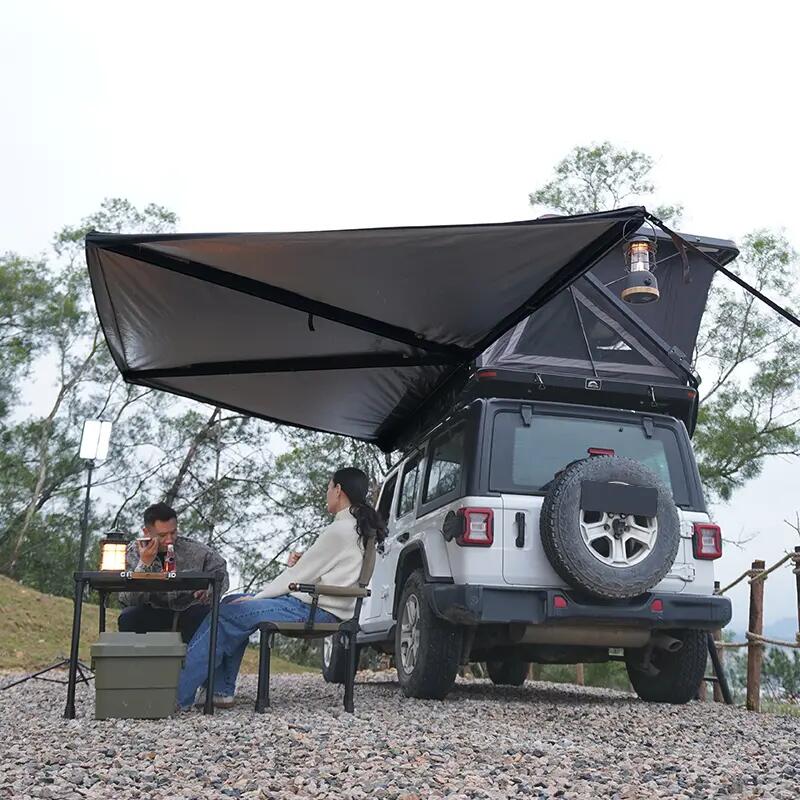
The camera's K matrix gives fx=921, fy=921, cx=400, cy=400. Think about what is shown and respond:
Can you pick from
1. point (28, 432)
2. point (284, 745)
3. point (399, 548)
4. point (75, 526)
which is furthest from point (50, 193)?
point (284, 745)

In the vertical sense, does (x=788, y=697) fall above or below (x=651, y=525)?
below

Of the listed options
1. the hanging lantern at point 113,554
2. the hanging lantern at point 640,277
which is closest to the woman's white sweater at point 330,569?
the hanging lantern at point 113,554

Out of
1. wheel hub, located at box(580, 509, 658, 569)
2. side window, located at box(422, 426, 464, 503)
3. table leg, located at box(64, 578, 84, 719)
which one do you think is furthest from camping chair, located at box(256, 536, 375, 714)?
wheel hub, located at box(580, 509, 658, 569)

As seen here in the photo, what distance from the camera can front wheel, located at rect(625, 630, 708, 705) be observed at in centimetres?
Answer: 546

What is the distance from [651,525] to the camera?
16.3 ft

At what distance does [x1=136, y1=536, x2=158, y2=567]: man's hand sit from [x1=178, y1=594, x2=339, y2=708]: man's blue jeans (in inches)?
28.0

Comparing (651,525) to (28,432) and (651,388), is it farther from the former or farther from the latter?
(28,432)

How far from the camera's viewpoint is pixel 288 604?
15.5 ft

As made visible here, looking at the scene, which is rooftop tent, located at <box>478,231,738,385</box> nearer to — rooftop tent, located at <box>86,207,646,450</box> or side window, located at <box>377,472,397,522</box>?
rooftop tent, located at <box>86,207,646,450</box>

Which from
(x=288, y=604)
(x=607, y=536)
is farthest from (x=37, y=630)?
(x=607, y=536)

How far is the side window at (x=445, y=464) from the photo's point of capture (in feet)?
17.9

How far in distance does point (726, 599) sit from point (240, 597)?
2.74 m

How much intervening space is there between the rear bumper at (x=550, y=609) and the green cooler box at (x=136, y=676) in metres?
1.45

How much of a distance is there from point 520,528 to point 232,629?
1.62 m
